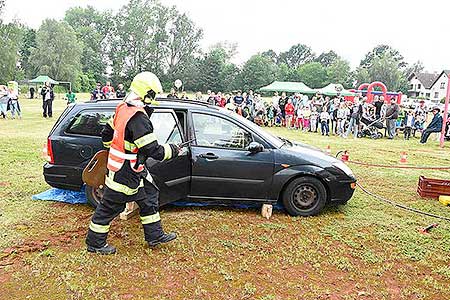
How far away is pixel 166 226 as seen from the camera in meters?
5.24

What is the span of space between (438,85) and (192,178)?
85761mm

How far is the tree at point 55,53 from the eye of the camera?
59.3 m

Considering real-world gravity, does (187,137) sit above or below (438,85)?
below

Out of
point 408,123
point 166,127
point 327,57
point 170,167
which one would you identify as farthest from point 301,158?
point 327,57

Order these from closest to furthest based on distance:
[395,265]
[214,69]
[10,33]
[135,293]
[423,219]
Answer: [135,293]
[395,265]
[423,219]
[10,33]
[214,69]

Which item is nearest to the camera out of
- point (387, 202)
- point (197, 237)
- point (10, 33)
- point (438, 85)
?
point (197, 237)

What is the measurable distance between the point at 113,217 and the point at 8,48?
53093 millimetres

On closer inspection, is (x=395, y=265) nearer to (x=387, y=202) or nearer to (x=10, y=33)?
(x=387, y=202)

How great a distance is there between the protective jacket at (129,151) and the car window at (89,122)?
1.50m

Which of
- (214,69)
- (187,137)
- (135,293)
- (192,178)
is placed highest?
(214,69)

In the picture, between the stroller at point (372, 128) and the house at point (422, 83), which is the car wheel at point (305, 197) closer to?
the stroller at point (372, 128)

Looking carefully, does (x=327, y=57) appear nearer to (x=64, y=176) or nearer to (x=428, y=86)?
(x=428, y=86)

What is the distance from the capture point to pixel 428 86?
8444cm

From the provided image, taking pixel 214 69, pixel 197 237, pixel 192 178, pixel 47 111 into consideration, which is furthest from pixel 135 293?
pixel 214 69
